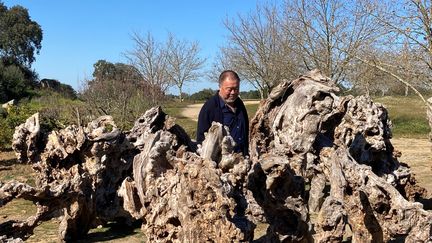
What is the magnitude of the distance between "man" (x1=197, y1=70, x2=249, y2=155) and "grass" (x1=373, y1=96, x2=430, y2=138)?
16400mm

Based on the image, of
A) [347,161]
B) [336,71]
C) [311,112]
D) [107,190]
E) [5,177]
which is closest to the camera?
[347,161]

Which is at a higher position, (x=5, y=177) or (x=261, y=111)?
(x=261, y=111)

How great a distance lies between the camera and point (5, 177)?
12656 millimetres

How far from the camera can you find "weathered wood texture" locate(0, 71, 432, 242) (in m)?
4.18

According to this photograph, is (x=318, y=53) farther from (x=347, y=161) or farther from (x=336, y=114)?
(x=347, y=161)

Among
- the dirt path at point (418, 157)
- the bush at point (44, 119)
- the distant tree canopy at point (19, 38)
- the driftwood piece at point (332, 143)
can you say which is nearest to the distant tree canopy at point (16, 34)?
the distant tree canopy at point (19, 38)

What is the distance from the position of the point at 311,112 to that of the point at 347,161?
2.31m

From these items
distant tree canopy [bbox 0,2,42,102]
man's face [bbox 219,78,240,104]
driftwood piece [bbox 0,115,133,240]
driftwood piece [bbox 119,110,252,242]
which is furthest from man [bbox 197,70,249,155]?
distant tree canopy [bbox 0,2,42,102]

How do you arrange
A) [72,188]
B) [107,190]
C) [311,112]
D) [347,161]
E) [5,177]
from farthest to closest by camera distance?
[5,177] < [311,112] < [107,190] < [72,188] < [347,161]

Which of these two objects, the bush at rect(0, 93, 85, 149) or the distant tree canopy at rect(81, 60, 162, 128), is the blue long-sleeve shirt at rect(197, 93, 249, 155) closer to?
the bush at rect(0, 93, 85, 149)

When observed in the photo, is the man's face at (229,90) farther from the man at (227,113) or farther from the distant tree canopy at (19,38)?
the distant tree canopy at (19,38)

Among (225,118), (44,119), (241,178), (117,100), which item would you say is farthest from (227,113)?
(44,119)

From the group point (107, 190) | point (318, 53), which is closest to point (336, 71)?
point (318, 53)

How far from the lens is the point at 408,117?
29875mm
